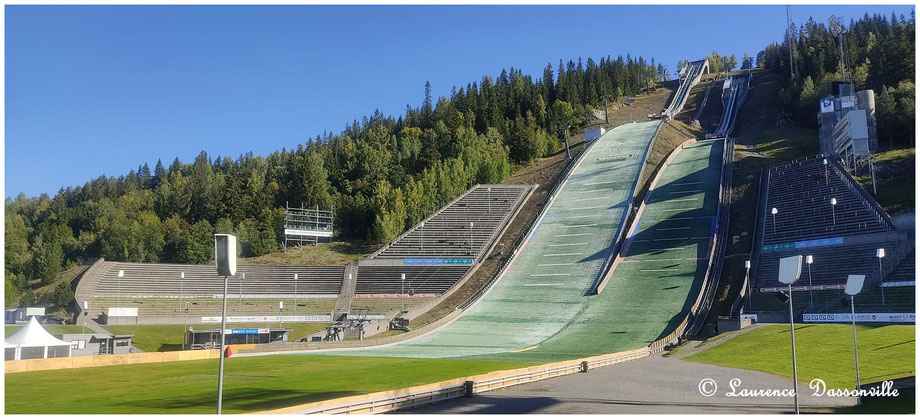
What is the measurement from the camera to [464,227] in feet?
224

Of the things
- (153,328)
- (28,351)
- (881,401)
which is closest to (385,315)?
(153,328)

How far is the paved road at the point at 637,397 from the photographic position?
16.8 meters

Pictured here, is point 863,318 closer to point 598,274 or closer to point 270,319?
point 598,274

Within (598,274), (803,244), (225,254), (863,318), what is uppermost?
(225,254)

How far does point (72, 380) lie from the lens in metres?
23.8

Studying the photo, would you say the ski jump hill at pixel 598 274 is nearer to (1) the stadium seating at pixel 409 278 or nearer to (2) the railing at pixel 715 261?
(2) the railing at pixel 715 261

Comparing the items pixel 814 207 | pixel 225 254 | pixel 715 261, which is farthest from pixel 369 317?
pixel 225 254

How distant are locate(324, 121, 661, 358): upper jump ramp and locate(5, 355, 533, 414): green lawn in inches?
269

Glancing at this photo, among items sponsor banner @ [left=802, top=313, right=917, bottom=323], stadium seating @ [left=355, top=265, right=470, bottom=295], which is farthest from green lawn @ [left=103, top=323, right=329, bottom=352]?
sponsor banner @ [left=802, top=313, right=917, bottom=323]

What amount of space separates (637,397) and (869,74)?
92240 millimetres

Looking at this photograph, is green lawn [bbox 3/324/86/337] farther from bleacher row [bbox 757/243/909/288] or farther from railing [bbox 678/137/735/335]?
bleacher row [bbox 757/243/909/288]

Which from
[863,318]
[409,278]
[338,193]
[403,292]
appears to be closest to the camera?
[863,318]

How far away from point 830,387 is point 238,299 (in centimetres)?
4634

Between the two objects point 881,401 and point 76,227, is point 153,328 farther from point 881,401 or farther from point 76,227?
point 76,227
